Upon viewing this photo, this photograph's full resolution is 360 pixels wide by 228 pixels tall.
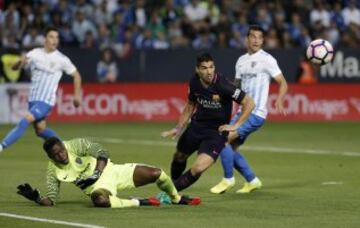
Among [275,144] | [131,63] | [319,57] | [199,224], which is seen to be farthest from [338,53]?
[199,224]

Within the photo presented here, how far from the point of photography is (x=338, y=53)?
2961cm

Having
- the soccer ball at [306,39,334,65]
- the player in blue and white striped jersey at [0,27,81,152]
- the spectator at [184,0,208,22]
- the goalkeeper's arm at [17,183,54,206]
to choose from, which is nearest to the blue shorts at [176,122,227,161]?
the goalkeeper's arm at [17,183,54,206]

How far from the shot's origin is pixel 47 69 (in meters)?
18.0

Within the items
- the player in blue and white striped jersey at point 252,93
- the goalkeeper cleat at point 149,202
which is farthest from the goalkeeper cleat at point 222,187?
the goalkeeper cleat at point 149,202

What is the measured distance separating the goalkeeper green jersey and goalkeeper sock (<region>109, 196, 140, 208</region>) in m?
0.40

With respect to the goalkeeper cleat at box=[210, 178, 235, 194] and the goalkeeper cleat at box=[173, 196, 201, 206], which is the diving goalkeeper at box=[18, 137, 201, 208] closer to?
the goalkeeper cleat at box=[173, 196, 201, 206]

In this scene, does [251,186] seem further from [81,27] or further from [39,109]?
[81,27]

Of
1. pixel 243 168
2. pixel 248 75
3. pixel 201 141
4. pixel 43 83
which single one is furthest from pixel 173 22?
pixel 201 141

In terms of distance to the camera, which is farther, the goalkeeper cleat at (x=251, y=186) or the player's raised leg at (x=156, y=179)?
the goalkeeper cleat at (x=251, y=186)

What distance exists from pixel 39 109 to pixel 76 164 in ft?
17.6

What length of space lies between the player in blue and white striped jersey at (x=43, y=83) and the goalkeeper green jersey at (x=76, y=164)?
5.05 metres

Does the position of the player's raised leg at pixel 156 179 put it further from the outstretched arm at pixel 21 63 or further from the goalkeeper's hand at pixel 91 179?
the outstretched arm at pixel 21 63

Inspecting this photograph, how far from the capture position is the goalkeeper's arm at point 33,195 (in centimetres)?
1259

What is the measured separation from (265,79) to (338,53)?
1506 cm
